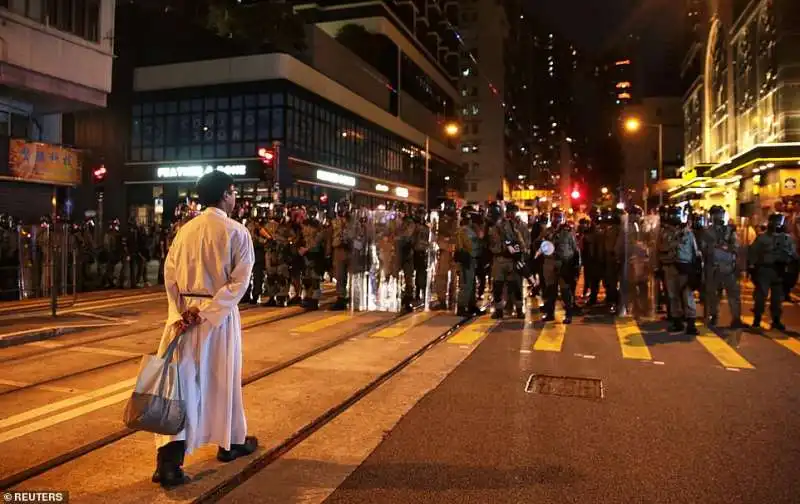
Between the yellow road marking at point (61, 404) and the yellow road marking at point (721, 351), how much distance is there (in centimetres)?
751

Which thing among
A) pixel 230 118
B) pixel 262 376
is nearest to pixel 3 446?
pixel 262 376

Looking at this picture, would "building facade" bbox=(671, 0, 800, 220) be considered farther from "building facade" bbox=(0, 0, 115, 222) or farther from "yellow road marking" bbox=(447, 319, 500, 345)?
"building facade" bbox=(0, 0, 115, 222)

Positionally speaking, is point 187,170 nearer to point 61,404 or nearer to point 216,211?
point 61,404

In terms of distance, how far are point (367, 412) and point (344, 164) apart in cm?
3995

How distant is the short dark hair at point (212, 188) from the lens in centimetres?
450

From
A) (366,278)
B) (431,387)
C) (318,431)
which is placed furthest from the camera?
(366,278)

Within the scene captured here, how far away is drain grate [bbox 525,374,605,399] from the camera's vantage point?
7031mm

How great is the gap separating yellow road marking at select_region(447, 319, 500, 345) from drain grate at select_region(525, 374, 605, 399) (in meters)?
2.45

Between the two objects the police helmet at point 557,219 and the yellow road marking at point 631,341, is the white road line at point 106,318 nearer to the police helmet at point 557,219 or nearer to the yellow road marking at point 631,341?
the police helmet at point 557,219

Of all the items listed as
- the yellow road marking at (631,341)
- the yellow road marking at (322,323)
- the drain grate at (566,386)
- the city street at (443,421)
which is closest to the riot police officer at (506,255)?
the yellow road marking at (631,341)

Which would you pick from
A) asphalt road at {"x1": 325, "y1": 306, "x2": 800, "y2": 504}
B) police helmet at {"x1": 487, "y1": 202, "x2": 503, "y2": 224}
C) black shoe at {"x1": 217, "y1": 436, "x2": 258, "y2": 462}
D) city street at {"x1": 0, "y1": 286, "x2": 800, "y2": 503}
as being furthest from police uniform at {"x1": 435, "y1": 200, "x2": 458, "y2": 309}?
black shoe at {"x1": 217, "y1": 436, "x2": 258, "y2": 462}

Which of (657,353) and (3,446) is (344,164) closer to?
(657,353)

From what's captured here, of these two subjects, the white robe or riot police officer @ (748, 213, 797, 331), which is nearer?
the white robe

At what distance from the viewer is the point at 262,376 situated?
7.59 m
